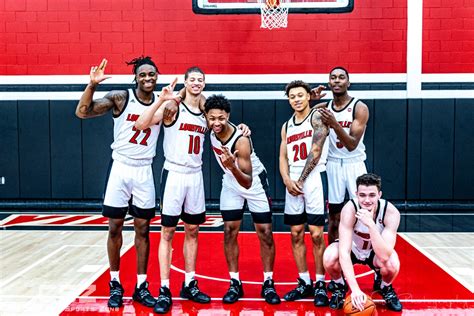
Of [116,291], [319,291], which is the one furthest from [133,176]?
[319,291]

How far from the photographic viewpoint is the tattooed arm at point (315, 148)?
4336 millimetres

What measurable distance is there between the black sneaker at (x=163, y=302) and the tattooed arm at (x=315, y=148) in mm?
1376

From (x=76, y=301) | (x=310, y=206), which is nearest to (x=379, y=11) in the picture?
(x=310, y=206)

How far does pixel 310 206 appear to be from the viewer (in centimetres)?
436

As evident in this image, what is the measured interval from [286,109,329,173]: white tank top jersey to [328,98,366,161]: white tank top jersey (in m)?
0.51

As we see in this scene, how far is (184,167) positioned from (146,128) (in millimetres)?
435

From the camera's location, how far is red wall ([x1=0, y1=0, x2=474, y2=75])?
8.80 meters

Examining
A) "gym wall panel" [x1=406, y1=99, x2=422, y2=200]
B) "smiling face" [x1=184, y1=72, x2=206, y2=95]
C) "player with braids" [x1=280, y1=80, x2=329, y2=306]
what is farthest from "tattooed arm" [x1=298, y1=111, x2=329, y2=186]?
"gym wall panel" [x1=406, y1=99, x2=422, y2=200]

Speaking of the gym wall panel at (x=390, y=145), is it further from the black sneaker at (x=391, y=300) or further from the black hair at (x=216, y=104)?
the black hair at (x=216, y=104)

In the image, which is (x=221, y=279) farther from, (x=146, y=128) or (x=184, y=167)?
(x=146, y=128)

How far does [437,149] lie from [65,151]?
6.18 meters

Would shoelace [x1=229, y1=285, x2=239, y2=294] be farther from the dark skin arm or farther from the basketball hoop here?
the basketball hoop

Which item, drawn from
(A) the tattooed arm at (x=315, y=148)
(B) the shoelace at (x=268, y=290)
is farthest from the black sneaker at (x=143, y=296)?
(A) the tattooed arm at (x=315, y=148)

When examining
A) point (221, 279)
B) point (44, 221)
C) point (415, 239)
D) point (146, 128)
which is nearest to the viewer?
point (146, 128)
